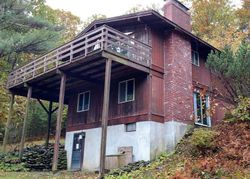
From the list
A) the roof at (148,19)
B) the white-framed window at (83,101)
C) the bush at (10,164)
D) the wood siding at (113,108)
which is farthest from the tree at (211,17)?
the bush at (10,164)

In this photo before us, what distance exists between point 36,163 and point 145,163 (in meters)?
7.32

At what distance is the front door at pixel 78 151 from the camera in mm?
18672

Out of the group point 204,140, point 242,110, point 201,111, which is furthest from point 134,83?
point 242,110

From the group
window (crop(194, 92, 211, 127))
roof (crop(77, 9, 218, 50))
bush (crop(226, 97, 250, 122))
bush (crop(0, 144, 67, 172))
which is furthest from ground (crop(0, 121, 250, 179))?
roof (crop(77, 9, 218, 50))

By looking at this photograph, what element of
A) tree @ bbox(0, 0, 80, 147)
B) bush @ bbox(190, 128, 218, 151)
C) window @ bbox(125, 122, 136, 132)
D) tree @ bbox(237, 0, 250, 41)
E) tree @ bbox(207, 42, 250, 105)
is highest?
tree @ bbox(237, 0, 250, 41)

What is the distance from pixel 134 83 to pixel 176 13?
6.14m

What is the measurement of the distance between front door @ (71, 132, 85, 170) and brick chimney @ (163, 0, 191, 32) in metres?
9.17

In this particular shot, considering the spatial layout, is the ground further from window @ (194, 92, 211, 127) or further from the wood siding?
window @ (194, 92, 211, 127)

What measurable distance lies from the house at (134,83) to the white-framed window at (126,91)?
0.09 ft

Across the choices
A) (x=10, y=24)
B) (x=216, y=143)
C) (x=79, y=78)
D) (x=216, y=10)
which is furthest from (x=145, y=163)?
(x=216, y=10)

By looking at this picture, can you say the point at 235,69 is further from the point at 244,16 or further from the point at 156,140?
the point at 244,16

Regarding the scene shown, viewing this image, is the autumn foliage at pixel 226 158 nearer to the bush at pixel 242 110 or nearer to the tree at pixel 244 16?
the bush at pixel 242 110

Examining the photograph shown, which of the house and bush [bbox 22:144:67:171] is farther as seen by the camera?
bush [bbox 22:144:67:171]

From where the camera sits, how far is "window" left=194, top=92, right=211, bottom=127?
1770 cm
